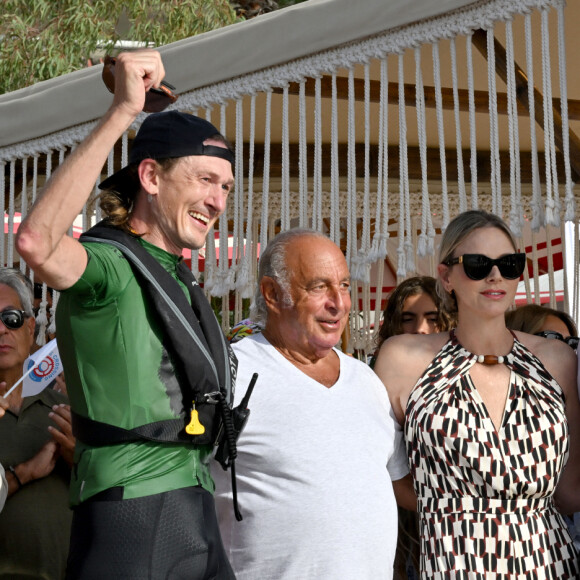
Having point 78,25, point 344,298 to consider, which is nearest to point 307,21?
point 344,298

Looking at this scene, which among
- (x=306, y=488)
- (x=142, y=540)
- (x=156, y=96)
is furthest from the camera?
(x=306, y=488)

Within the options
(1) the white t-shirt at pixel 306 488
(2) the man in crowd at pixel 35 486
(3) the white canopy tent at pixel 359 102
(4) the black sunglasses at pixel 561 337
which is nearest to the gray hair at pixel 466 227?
(3) the white canopy tent at pixel 359 102

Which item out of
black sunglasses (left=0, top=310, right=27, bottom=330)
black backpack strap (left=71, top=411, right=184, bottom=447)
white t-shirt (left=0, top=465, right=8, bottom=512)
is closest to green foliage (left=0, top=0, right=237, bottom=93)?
black sunglasses (left=0, top=310, right=27, bottom=330)

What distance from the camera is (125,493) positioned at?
1846 millimetres

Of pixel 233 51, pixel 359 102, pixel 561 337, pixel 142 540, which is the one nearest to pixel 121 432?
pixel 142 540

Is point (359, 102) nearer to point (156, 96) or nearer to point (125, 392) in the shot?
point (156, 96)

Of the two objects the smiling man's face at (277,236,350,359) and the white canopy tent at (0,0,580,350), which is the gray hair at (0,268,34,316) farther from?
the smiling man's face at (277,236,350,359)

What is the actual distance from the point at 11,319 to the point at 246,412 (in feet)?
3.85

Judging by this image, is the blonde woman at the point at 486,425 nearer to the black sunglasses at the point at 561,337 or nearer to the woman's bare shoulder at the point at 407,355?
the woman's bare shoulder at the point at 407,355

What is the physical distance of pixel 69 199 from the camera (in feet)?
5.66

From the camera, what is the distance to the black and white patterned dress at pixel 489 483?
261 centimetres

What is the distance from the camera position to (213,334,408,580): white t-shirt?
2334mm

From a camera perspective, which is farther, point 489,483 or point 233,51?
point 233,51

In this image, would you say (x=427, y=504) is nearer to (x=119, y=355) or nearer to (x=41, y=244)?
(x=119, y=355)
